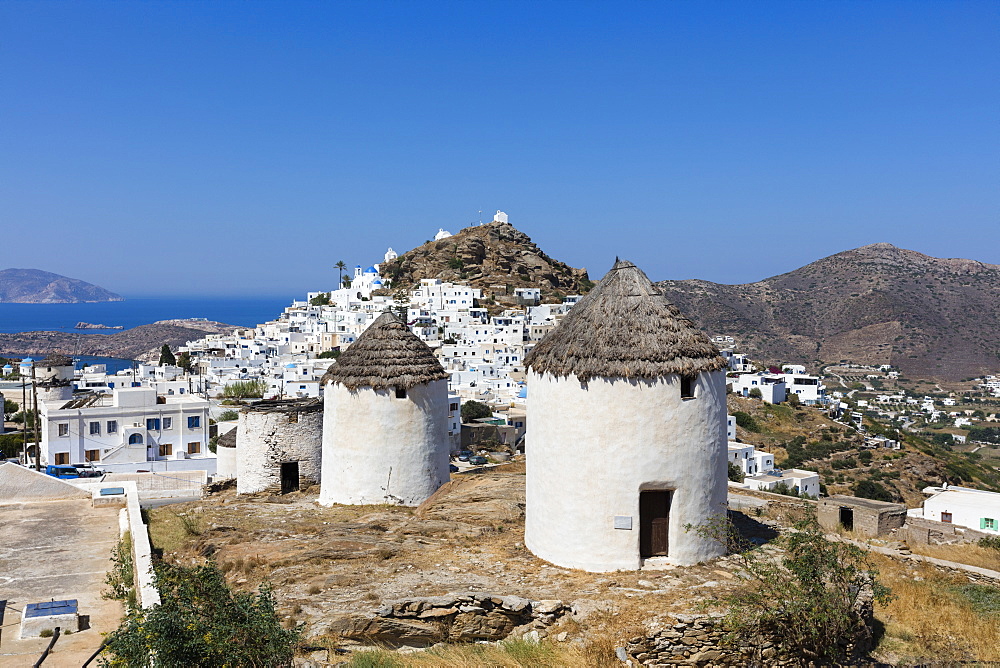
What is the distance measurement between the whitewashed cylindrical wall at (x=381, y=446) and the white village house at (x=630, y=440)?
14.6ft

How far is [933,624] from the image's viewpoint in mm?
9383

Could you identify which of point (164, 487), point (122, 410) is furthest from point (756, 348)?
point (164, 487)

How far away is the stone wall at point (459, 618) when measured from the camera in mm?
8094

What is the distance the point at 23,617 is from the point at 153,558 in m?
2.00

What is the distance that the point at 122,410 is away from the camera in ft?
129

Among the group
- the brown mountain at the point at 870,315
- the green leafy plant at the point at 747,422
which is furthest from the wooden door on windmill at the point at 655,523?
the brown mountain at the point at 870,315

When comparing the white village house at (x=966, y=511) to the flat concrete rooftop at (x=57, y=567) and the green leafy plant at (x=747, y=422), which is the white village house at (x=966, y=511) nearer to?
the flat concrete rooftop at (x=57, y=567)

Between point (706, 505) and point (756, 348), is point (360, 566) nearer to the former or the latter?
point (706, 505)

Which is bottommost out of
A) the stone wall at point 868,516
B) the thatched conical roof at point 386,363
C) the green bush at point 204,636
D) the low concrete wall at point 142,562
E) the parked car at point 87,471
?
the parked car at point 87,471

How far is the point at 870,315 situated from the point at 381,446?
5101 inches

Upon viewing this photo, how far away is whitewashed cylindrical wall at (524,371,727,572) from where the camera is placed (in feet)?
30.2

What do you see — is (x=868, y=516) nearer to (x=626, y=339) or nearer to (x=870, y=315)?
(x=626, y=339)

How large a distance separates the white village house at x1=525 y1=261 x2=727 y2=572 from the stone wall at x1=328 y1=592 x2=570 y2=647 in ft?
4.74

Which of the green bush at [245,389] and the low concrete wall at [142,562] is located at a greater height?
the low concrete wall at [142,562]
